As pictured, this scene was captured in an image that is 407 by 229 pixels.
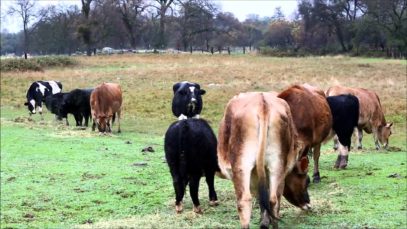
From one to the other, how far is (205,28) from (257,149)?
2592 inches

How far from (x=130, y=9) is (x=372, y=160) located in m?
58.0

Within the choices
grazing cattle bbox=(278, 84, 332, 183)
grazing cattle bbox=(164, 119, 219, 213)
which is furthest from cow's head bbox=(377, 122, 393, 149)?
grazing cattle bbox=(164, 119, 219, 213)

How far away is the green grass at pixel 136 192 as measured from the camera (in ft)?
25.0

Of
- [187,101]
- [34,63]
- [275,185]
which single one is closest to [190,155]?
[275,185]

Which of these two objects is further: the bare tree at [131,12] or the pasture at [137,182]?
the bare tree at [131,12]

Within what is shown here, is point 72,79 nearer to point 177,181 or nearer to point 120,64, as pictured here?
point 120,64

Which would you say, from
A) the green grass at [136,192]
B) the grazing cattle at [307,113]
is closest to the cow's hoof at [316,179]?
the green grass at [136,192]

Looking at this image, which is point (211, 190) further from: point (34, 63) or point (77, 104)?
point (34, 63)

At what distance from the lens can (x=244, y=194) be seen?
5395 mm

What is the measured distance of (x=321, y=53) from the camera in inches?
2648

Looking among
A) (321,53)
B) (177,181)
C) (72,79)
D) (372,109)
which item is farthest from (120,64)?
(177,181)

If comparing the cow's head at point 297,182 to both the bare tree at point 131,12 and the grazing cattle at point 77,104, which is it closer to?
the grazing cattle at point 77,104

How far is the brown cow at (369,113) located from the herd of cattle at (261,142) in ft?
0.20

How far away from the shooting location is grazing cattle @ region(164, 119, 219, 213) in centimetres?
803
